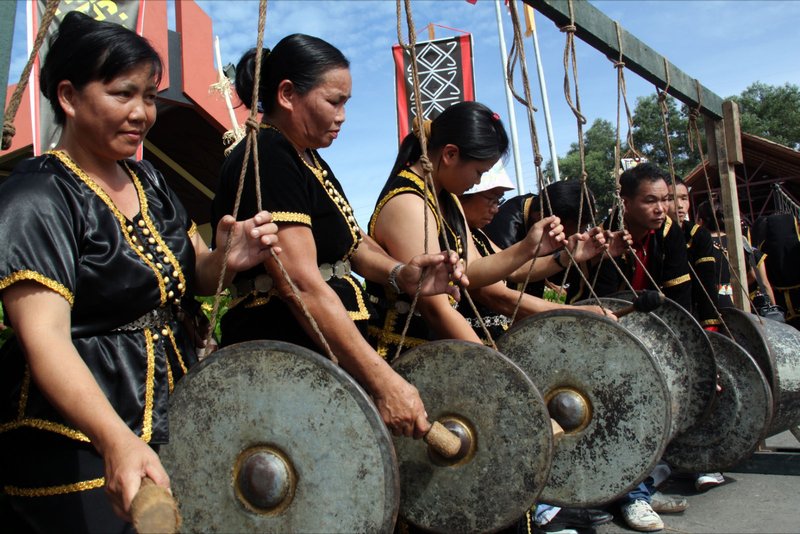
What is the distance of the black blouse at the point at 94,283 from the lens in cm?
133

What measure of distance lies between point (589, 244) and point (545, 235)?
778 millimetres

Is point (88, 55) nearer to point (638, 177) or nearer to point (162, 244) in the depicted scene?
point (162, 244)

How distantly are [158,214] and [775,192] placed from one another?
1990 cm

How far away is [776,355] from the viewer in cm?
420

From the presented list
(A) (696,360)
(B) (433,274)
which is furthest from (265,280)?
(A) (696,360)

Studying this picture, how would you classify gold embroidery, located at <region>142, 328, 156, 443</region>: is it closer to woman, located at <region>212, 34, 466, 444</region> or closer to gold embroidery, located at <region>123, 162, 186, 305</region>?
gold embroidery, located at <region>123, 162, 186, 305</region>

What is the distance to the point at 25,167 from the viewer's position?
1.44 metres

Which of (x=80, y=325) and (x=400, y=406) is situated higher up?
(x=80, y=325)

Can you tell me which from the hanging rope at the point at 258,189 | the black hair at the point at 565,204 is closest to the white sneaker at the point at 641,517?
the black hair at the point at 565,204

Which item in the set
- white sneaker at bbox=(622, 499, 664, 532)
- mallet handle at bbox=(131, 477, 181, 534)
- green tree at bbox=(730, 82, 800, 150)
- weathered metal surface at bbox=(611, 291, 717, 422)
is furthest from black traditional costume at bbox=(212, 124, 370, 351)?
green tree at bbox=(730, 82, 800, 150)

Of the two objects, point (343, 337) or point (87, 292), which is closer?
point (87, 292)

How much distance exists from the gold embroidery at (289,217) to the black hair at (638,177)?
9.41 feet

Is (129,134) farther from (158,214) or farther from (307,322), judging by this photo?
(307,322)

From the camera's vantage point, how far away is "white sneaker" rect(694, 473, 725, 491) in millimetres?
4457
